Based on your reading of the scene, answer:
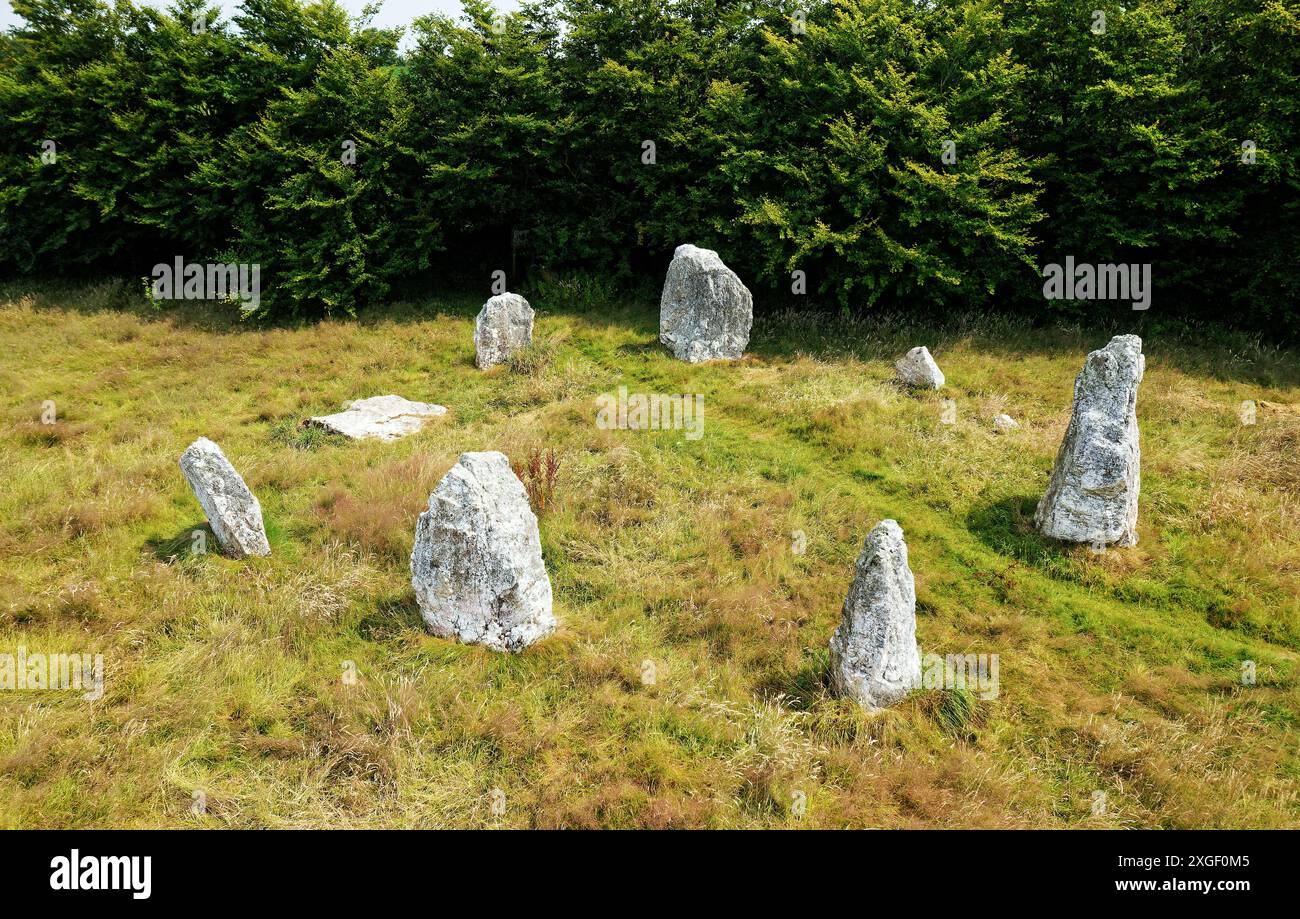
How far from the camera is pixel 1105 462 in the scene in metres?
9.14

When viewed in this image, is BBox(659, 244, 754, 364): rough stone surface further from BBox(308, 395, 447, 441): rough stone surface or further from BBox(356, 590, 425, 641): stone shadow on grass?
BBox(356, 590, 425, 641): stone shadow on grass

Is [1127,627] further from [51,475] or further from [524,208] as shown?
[524,208]

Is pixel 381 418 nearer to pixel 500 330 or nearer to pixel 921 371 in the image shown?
pixel 500 330

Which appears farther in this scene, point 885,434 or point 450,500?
point 885,434

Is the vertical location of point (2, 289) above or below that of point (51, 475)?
above

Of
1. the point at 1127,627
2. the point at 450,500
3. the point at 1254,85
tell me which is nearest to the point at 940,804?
the point at 1127,627

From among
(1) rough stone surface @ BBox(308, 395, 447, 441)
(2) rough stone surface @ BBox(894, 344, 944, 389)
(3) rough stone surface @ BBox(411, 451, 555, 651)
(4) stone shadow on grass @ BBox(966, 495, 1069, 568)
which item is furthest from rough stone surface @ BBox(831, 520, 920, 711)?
(1) rough stone surface @ BBox(308, 395, 447, 441)

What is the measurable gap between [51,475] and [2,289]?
17427 mm

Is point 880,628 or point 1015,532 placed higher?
point 1015,532

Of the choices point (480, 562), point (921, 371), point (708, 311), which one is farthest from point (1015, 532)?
point (708, 311)

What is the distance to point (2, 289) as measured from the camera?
22609 millimetres

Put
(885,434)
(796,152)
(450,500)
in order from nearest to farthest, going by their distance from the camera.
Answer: (450,500), (885,434), (796,152)

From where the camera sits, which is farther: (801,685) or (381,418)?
(381,418)

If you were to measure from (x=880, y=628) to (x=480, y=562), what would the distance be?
4.17m
